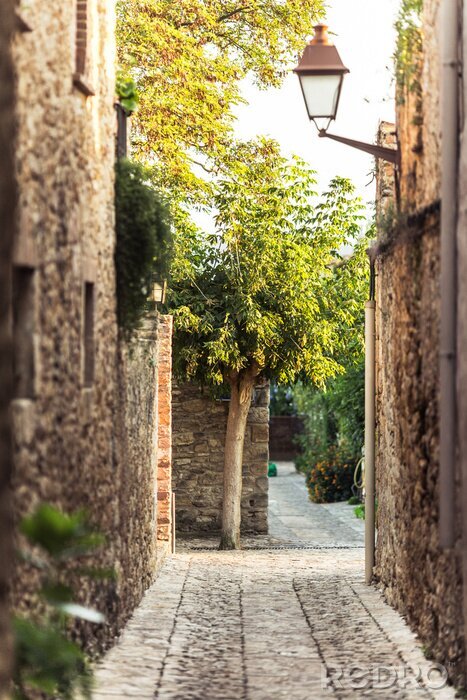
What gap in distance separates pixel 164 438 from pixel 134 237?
5118mm

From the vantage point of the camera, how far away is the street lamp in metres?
9.20

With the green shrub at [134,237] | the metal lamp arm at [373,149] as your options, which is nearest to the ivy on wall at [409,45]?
the metal lamp arm at [373,149]

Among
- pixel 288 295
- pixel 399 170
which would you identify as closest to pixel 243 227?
pixel 288 295

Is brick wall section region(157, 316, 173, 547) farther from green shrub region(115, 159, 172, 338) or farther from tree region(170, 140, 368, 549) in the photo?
green shrub region(115, 159, 172, 338)

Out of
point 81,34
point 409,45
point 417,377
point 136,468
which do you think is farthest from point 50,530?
point 136,468

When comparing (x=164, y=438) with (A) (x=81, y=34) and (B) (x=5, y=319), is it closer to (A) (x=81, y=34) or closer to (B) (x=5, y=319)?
(A) (x=81, y=34)

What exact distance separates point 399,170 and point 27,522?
566 centimetres

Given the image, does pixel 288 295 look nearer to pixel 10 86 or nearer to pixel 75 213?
pixel 75 213

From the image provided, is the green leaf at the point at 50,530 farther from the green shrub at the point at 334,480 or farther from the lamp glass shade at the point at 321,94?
the green shrub at the point at 334,480

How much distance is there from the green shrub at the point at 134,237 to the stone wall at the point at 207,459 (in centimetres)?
832

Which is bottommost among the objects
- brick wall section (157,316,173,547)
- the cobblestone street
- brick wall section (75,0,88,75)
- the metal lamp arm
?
the cobblestone street

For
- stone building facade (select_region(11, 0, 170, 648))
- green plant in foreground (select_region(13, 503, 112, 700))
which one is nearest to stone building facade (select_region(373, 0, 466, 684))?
stone building facade (select_region(11, 0, 170, 648))

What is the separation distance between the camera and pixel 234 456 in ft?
53.2

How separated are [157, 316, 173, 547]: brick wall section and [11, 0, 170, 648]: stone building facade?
3534mm
